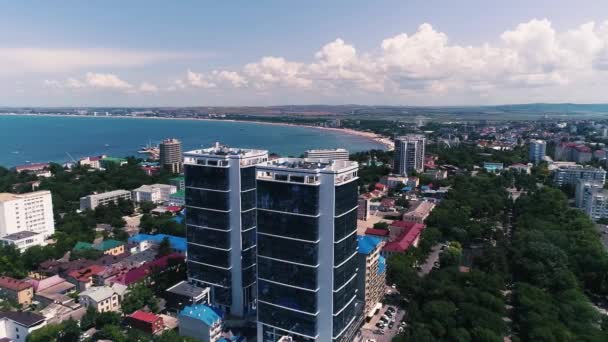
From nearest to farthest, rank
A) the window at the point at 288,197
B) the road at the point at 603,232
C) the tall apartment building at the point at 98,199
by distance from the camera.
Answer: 1. the window at the point at 288,197
2. the road at the point at 603,232
3. the tall apartment building at the point at 98,199

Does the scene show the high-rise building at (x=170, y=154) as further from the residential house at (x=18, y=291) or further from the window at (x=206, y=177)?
the window at (x=206, y=177)

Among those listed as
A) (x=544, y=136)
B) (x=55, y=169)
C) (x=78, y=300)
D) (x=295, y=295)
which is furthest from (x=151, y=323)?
(x=544, y=136)

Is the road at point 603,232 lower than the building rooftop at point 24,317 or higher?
lower

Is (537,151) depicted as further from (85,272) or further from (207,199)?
(85,272)

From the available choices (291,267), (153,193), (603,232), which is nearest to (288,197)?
(291,267)

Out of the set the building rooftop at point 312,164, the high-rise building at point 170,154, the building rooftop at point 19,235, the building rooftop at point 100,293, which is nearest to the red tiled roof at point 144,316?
the building rooftop at point 100,293

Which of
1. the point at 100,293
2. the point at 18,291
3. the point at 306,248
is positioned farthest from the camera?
the point at 18,291

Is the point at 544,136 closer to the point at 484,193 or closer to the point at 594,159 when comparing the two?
the point at 594,159

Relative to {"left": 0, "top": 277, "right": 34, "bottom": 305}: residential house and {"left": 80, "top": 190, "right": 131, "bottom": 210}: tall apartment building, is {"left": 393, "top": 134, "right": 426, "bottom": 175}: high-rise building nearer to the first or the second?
{"left": 80, "top": 190, "right": 131, "bottom": 210}: tall apartment building
